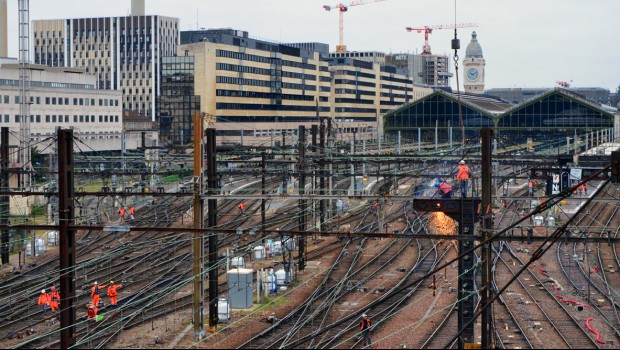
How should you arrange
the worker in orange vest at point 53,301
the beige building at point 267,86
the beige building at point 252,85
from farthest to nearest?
the beige building at point 267,86, the beige building at point 252,85, the worker in orange vest at point 53,301

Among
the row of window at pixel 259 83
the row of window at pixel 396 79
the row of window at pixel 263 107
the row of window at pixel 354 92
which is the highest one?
the row of window at pixel 396 79

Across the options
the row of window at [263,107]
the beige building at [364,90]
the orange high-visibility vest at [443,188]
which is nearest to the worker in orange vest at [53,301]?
the orange high-visibility vest at [443,188]

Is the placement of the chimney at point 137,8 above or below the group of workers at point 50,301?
above

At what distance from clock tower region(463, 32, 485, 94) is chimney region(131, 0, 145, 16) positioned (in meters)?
64.8

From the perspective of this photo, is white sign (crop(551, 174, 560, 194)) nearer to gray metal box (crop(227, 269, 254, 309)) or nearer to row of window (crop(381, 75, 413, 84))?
gray metal box (crop(227, 269, 254, 309))

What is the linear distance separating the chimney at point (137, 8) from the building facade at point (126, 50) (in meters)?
1.16

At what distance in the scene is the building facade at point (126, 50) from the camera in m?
105

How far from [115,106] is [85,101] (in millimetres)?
3492

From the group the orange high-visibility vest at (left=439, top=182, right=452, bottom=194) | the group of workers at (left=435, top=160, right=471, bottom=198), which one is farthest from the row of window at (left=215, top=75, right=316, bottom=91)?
the orange high-visibility vest at (left=439, top=182, right=452, bottom=194)

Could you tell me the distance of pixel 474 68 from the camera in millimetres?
149875

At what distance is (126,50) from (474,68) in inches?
2684

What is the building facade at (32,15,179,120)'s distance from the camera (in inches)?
4149

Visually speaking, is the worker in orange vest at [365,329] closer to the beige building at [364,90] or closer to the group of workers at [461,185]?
the group of workers at [461,185]

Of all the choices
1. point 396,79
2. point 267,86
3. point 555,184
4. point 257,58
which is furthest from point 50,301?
point 396,79
